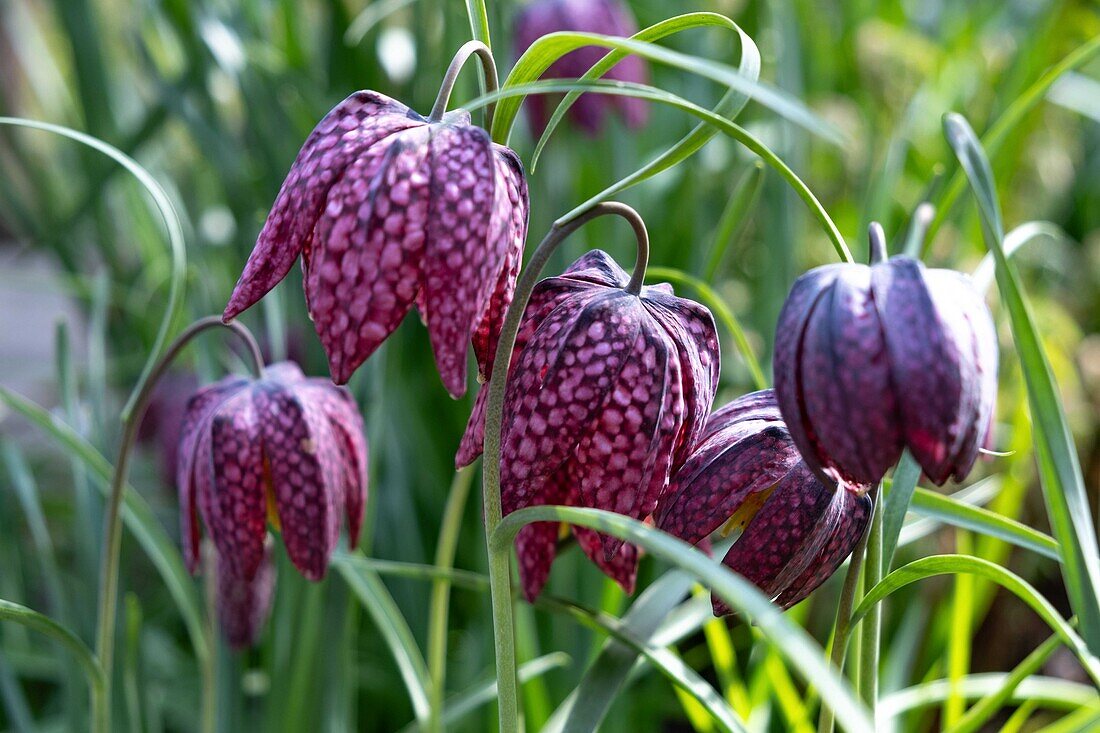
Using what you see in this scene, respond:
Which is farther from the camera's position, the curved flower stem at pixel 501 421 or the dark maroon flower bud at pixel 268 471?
the dark maroon flower bud at pixel 268 471

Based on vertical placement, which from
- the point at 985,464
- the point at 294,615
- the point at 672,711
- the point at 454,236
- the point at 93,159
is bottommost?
the point at 672,711

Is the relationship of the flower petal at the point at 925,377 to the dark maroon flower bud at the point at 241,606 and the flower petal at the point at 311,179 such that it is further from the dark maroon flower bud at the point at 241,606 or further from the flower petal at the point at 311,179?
the dark maroon flower bud at the point at 241,606

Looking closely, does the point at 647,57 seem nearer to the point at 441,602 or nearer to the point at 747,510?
the point at 747,510

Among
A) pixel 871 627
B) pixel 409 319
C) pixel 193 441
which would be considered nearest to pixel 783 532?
pixel 871 627

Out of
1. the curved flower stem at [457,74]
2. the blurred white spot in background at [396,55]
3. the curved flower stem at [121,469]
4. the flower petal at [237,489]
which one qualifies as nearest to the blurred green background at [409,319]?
the blurred white spot in background at [396,55]

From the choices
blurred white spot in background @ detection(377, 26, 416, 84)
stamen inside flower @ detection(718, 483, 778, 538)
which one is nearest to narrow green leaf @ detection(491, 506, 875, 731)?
stamen inside flower @ detection(718, 483, 778, 538)

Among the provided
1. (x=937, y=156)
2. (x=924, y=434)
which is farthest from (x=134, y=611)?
(x=937, y=156)

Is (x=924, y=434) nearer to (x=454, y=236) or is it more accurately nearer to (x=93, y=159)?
(x=454, y=236)

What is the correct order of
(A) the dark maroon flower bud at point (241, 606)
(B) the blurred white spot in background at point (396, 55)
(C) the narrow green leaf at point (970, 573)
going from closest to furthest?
(C) the narrow green leaf at point (970, 573)
(A) the dark maroon flower bud at point (241, 606)
(B) the blurred white spot in background at point (396, 55)
